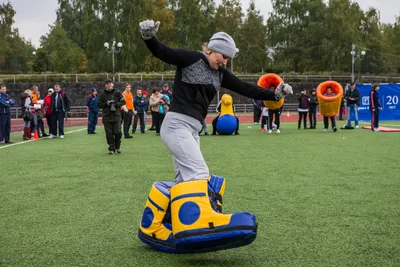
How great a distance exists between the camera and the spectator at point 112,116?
14.7m

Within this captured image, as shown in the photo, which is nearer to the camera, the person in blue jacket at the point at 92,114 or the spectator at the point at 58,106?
the spectator at the point at 58,106

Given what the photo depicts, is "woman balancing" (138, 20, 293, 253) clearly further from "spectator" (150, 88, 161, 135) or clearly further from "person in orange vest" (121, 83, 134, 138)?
"spectator" (150, 88, 161, 135)

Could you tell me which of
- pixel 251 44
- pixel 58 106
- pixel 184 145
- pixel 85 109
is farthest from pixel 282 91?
pixel 251 44

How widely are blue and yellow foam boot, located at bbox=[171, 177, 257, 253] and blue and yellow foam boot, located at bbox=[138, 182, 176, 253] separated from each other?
36cm

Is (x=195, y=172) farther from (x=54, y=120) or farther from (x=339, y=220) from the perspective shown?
(x=54, y=120)

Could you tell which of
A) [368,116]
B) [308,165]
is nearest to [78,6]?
[368,116]

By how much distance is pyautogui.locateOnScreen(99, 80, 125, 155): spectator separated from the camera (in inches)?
580

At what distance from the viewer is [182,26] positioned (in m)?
76.1

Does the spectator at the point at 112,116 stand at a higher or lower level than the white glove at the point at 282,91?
lower

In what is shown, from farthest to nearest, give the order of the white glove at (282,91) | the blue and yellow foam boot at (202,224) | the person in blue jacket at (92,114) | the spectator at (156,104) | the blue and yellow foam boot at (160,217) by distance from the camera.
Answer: the person in blue jacket at (92,114) → the spectator at (156,104) → the white glove at (282,91) → the blue and yellow foam boot at (160,217) → the blue and yellow foam boot at (202,224)

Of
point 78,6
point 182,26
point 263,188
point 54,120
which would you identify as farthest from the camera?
point 78,6

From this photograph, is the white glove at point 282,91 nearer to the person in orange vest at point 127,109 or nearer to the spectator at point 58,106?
the person in orange vest at point 127,109

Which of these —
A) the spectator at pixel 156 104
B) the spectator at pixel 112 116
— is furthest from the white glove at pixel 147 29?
the spectator at pixel 156 104

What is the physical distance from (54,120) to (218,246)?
1873 cm
